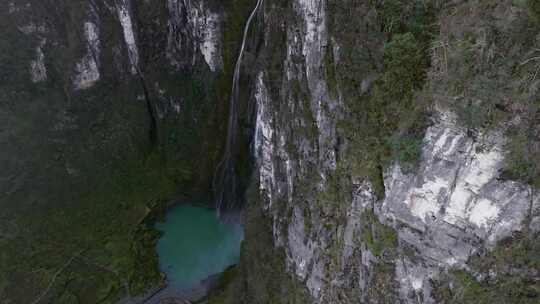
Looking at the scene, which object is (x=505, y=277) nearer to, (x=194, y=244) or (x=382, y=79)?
(x=382, y=79)

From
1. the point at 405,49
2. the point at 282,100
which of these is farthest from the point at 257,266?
the point at 405,49

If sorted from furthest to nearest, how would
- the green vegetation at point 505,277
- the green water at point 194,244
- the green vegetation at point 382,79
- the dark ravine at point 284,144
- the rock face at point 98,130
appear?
the green water at point 194,244, the rock face at point 98,130, the green vegetation at point 382,79, the dark ravine at point 284,144, the green vegetation at point 505,277

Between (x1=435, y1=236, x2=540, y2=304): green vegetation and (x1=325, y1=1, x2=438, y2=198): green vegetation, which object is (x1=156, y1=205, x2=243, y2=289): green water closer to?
(x1=325, y1=1, x2=438, y2=198): green vegetation

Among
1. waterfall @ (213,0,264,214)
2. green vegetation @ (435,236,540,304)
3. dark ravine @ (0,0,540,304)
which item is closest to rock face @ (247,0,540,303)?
dark ravine @ (0,0,540,304)

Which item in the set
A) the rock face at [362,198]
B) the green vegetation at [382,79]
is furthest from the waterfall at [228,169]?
the green vegetation at [382,79]

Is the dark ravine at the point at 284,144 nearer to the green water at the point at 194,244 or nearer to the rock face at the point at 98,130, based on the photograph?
the rock face at the point at 98,130

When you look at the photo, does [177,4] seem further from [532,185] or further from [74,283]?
[532,185]

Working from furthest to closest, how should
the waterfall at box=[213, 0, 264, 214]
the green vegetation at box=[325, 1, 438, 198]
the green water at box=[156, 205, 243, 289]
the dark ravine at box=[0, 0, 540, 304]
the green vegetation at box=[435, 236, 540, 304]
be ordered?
the waterfall at box=[213, 0, 264, 214] → the green water at box=[156, 205, 243, 289] → the green vegetation at box=[325, 1, 438, 198] → the dark ravine at box=[0, 0, 540, 304] → the green vegetation at box=[435, 236, 540, 304]
